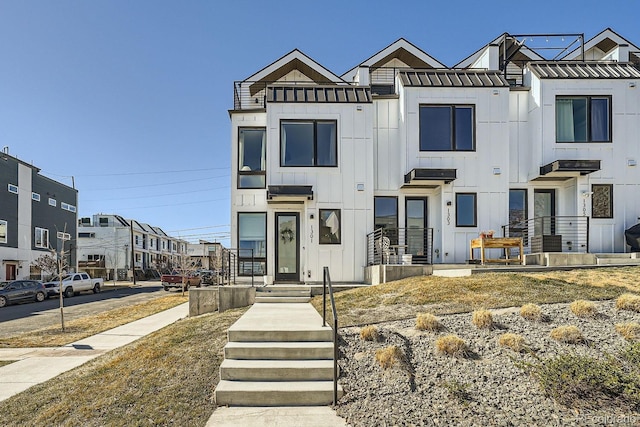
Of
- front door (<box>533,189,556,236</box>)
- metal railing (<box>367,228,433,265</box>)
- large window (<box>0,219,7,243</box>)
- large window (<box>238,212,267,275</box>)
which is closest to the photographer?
metal railing (<box>367,228,433,265</box>)

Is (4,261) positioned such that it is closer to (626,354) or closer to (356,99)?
(356,99)

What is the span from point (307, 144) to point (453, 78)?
205 inches

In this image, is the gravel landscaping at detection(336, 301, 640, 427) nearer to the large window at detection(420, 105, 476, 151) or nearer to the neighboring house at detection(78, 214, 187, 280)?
the large window at detection(420, 105, 476, 151)

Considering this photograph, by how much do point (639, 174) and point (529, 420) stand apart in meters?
11.8

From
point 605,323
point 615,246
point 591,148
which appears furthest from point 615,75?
point 605,323

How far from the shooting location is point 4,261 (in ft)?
87.4

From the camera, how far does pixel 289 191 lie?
38.8 ft

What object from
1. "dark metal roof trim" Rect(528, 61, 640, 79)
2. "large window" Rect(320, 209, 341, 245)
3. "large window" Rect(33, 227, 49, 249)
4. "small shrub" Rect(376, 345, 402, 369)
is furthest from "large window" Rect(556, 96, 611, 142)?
"large window" Rect(33, 227, 49, 249)

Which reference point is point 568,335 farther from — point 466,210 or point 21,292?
point 21,292

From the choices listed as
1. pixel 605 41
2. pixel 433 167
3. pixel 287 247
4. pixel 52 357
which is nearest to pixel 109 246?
pixel 287 247

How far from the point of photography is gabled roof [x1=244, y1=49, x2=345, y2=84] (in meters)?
15.3

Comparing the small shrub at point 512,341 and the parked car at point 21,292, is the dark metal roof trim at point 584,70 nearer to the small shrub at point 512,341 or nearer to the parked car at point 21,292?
the small shrub at point 512,341

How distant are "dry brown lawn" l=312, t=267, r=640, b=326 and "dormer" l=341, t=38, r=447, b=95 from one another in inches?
372

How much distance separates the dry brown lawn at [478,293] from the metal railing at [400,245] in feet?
7.79
